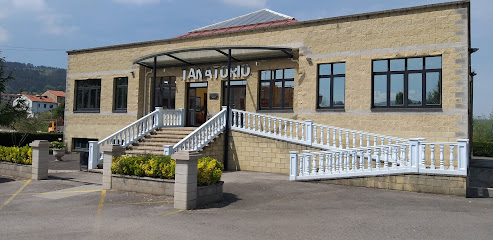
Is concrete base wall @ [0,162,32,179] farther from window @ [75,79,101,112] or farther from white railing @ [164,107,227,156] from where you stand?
window @ [75,79,101,112]

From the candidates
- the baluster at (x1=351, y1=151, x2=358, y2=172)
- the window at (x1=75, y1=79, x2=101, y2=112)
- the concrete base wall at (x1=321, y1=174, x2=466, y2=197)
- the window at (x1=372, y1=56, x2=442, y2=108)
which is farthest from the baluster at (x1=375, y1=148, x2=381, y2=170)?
the window at (x1=75, y1=79, x2=101, y2=112)

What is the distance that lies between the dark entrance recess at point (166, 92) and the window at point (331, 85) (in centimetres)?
825

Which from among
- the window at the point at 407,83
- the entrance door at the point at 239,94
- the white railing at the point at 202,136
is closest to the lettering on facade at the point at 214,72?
the entrance door at the point at 239,94

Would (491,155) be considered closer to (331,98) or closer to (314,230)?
(331,98)

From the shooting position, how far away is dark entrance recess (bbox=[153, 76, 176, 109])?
20.0m

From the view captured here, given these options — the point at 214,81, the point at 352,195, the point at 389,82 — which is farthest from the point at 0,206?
the point at 389,82

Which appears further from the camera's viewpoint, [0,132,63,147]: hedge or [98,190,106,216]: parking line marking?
[0,132,63,147]: hedge

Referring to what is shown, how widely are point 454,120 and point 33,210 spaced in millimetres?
13029

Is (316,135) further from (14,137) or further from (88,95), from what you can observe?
(14,137)

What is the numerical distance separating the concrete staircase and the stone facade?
271cm

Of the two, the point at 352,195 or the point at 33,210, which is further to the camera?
the point at 352,195

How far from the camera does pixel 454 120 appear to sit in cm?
1284

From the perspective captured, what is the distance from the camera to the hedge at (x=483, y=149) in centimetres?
2731

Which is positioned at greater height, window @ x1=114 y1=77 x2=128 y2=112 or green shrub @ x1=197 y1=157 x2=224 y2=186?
window @ x1=114 y1=77 x2=128 y2=112
